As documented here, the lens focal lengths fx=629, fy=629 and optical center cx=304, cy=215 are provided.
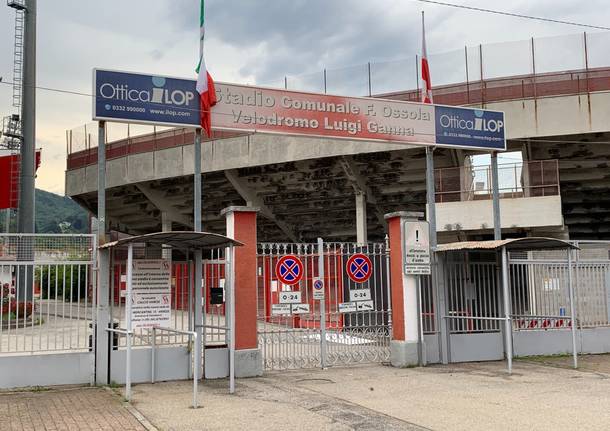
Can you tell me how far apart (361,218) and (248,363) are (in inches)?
636

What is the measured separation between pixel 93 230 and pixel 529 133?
1650cm

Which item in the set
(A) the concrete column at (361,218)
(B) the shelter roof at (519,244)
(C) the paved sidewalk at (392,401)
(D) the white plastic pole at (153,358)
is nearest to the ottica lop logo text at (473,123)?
(B) the shelter roof at (519,244)

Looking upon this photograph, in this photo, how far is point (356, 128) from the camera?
1379cm

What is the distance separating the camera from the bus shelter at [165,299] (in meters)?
10.8

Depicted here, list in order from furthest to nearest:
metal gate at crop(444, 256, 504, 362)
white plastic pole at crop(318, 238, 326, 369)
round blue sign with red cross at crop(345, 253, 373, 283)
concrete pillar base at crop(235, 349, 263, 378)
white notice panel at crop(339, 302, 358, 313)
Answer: metal gate at crop(444, 256, 504, 362)
round blue sign with red cross at crop(345, 253, 373, 283)
white notice panel at crop(339, 302, 358, 313)
white plastic pole at crop(318, 238, 326, 369)
concrete pillar base at crop(235, 349, 263, 378)

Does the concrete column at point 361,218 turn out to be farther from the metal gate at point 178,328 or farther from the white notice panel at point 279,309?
the metal gate at point 178,328

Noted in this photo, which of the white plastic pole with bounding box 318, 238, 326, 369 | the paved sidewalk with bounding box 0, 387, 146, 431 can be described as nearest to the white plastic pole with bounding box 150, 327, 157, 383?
the paved sidewalk with bounding box 0, 387, 146, 431

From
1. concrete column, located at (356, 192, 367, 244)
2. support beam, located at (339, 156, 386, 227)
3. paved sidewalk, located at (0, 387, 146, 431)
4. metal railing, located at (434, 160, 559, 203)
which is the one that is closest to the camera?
paved sidewalk, located at (0, 387, 146, 431)

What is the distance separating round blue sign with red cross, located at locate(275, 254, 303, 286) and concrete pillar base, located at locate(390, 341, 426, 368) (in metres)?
2.63

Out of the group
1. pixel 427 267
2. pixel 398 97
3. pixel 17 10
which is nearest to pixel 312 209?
pixel 398 97

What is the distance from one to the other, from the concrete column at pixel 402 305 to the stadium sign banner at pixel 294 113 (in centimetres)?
218

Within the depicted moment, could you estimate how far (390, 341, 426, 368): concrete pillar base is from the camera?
42.8ft

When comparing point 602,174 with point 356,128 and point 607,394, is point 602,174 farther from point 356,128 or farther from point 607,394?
point 607,394

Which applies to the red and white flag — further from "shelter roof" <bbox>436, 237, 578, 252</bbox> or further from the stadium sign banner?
"shelter roof" <bbox>436, 237, 578, 252</bbox>
